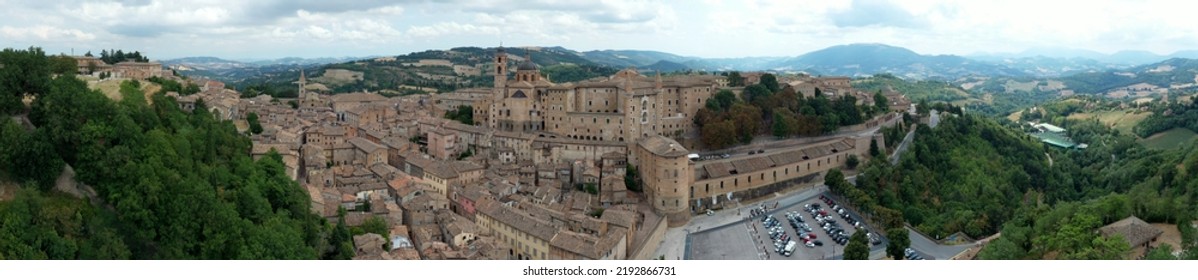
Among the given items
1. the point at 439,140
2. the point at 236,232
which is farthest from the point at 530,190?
the point at 236,232

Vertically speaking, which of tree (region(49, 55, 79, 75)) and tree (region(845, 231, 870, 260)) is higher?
tree (region(49, 55, 79, 75))

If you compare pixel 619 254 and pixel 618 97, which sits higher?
pixel 618 97

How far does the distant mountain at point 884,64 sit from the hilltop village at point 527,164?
9840 centimetres

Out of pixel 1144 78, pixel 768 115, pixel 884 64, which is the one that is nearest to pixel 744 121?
pixel 768 115

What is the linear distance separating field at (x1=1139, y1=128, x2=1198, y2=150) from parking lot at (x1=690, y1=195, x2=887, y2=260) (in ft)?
71.2

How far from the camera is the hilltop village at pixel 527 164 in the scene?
14.5 m

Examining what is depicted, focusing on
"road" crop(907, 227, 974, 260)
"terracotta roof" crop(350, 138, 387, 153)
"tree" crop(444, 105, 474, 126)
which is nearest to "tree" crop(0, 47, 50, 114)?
"terracotta roof" crop(350, 138, 387, 153)

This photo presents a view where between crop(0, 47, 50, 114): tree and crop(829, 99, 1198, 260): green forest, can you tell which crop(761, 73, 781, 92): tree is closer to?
crop(829, 99, 1198, 260): green forest

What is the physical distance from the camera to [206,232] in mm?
9305

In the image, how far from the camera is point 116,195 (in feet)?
29.4

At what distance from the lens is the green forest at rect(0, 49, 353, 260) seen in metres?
8.16

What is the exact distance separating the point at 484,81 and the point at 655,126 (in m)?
32.5

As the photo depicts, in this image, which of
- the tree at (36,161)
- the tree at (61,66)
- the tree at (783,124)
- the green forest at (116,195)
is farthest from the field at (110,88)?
the tree at (783,124)

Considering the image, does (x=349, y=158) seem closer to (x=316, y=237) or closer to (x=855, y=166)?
(x=316, y=237)
